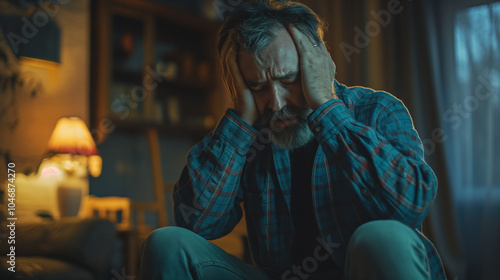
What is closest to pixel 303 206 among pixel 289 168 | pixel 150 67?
pixel 289 168

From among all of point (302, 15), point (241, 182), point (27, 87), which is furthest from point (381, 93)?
point (27, 87)

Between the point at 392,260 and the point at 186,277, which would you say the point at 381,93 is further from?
the point at 186,277

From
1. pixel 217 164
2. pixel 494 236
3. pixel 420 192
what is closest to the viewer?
pixel 420 192

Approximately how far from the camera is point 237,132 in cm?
88

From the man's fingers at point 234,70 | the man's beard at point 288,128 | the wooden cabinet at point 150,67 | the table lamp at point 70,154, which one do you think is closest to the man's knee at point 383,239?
the man's beard at point 288,128

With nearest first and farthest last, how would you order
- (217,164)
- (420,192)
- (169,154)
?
(420,192) < (217,164) < (169,154)

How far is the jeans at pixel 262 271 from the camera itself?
21.5 inches

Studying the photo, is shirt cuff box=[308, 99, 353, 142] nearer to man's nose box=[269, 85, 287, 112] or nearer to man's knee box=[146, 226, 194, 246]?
man's nose box=[269, 85, 287, 112]

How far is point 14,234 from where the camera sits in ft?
4.17

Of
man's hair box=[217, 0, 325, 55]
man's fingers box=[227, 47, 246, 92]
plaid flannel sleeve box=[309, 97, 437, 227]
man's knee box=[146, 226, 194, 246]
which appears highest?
man's hair box=[217, 0, 325, 55]

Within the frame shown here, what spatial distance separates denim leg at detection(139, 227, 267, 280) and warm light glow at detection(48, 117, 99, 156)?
5.62ft

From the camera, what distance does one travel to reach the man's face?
2.87 feet

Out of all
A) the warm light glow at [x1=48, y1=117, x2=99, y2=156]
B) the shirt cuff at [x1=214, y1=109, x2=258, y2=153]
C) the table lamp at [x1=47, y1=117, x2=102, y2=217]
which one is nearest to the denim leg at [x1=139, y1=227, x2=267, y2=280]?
the shirt cuff at [x1=214, y1=109, x2=258, y2=153]

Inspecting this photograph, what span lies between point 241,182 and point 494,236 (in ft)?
5.29
